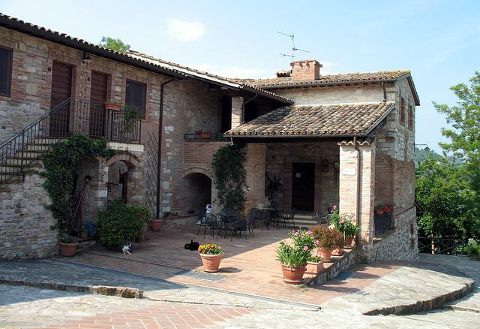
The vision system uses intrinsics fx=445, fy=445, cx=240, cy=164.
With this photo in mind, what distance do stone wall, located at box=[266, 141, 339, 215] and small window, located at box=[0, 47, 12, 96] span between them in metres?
10.3

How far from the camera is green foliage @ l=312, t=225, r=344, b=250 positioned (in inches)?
408

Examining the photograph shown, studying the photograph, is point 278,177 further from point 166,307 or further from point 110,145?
point 166,307

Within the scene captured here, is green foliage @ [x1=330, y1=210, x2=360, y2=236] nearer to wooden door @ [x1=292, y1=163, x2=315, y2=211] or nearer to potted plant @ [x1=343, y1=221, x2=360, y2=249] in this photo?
potted plant @ [x1=343, y1=221, x2=360, y2=249]

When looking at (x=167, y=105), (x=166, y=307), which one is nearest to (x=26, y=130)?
(x=167, y=105)

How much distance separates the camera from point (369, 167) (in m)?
12.1

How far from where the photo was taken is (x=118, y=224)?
11.4 m

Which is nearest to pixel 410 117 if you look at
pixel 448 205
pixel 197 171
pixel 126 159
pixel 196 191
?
pixel 197 171

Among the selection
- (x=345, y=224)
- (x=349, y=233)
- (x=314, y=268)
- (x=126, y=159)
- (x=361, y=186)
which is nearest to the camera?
(x=314, y=268)

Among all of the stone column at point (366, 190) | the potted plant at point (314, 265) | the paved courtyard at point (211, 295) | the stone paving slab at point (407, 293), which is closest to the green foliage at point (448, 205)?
the stone paving slab at point (407, 293)

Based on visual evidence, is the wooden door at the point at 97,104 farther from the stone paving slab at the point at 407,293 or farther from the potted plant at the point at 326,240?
the stone paving slab at the point at 407,293

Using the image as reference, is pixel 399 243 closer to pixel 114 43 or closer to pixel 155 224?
pixel 155 224

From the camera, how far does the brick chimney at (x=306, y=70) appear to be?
Result: 18.6 metres

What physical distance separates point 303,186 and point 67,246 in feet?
33.4

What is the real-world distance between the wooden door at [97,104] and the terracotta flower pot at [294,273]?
7297 mm
